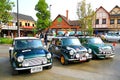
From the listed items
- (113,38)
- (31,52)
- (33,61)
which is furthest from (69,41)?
(113,38)

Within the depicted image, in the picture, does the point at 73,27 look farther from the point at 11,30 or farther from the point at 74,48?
the point at 74,48

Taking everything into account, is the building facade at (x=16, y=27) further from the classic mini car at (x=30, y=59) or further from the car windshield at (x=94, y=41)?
the classic mini car at (x=30, y=59)

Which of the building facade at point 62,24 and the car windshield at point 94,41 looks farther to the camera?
→ the building facade at point 62,24

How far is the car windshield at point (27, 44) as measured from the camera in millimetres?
9287

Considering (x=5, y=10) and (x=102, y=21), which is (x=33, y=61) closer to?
(x=5, y=10)

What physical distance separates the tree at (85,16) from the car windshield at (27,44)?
22.0 meters

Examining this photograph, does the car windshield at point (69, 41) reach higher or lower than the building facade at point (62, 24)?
lower

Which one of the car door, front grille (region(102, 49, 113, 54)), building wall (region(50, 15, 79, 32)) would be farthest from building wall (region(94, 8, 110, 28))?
the car door

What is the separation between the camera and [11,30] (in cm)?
5178

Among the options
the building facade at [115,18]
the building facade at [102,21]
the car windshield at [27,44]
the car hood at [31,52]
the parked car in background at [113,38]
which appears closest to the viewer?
the car hood at [31,52]

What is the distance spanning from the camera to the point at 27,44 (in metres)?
9.41

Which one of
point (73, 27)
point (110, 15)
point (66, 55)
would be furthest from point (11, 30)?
point (66, 55)

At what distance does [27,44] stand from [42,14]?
1177 inches

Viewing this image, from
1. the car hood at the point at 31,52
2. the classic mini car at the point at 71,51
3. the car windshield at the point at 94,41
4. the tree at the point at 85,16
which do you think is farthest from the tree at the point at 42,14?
the car hood at the point at 31,52
